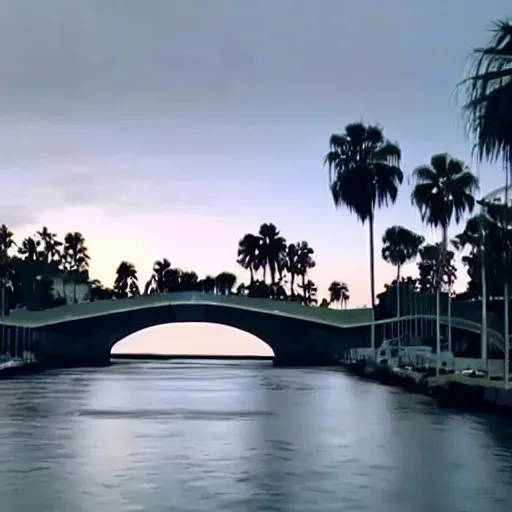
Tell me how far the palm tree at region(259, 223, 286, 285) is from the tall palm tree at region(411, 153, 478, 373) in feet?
280

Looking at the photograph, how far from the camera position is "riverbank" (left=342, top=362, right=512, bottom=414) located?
4238cm

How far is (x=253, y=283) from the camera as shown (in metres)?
161

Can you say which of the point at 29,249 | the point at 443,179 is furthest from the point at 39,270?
the point at 443,179

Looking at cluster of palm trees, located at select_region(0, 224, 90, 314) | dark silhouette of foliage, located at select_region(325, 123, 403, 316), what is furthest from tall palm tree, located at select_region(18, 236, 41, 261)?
dark silhouette of foliage, located at select_region(325, 123, 403, 316)

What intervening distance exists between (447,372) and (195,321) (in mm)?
57614

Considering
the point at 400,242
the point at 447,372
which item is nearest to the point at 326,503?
the point at 447,372

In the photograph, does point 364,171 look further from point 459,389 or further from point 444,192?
point 459,389

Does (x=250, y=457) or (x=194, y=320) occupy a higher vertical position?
(x=194, y=320)

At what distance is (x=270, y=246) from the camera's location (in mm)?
158375

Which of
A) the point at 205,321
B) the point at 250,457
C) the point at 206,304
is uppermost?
the point at 206,304

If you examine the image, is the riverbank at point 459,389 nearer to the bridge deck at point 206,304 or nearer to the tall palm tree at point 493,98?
the tall palm tree at point 493,98

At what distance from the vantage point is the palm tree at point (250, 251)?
6225 inches

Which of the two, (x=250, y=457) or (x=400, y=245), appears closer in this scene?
(x=250, y=457)

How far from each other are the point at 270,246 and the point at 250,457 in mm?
132047
